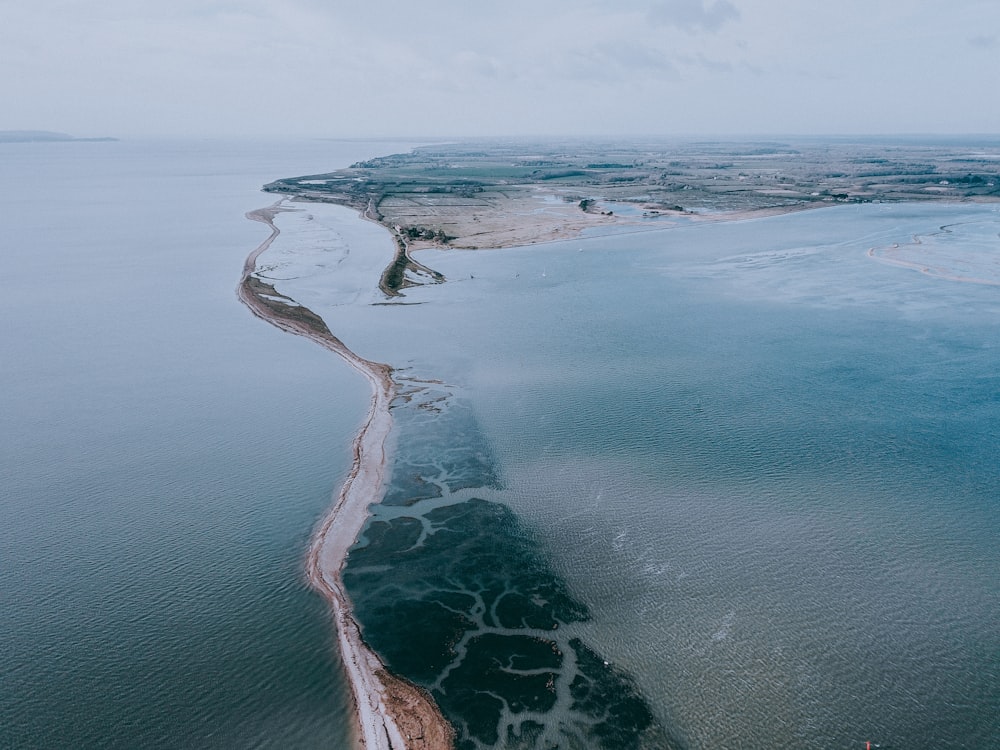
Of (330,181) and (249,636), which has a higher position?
(330,181)

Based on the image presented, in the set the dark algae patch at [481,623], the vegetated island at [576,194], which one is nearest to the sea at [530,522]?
the dark algae patch at [481,623]

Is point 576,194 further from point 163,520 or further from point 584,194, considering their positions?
point 163,520

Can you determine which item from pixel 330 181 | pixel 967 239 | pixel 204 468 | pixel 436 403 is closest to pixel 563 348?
pixel 436 403

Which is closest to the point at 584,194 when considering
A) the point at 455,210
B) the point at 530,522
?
the point at 455,210

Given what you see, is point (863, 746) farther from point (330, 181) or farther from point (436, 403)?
point (330, 181)

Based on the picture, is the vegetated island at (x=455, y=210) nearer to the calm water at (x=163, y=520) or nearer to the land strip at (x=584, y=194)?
the land strip at (x=584, y=194)

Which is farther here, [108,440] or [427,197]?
[427,197]

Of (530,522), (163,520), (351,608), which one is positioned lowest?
→ (351,608)
